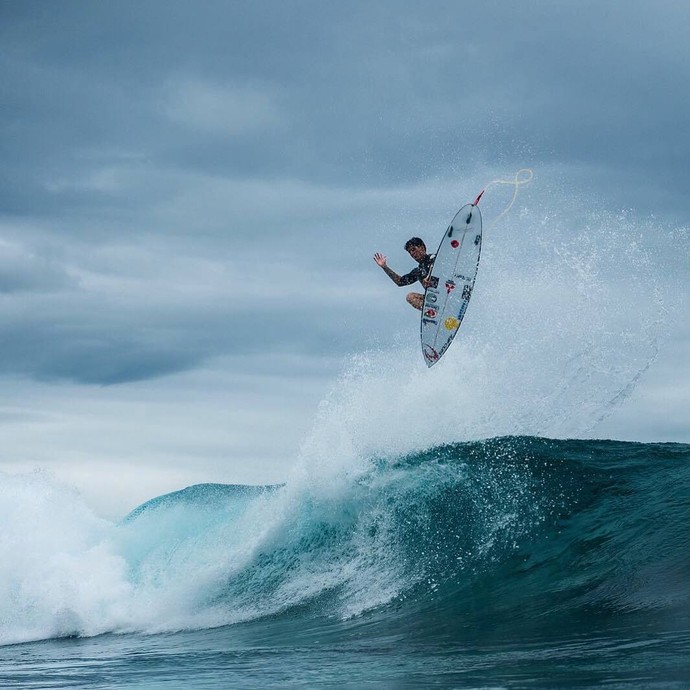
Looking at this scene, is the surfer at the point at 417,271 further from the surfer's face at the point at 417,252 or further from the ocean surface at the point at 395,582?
the ocean surface at the point at 395,582

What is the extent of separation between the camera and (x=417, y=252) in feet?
40.3

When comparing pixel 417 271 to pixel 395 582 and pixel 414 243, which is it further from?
pixel 395 582

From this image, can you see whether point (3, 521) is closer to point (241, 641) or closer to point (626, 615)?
point (241, 641)

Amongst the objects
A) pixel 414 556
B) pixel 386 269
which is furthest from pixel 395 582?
pixel 386 269

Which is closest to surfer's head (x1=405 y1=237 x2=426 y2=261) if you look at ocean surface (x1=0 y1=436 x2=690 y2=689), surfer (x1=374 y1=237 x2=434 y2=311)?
surfer (x1=374 y1=237 x2=434 y2=311)

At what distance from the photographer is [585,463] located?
39.9 ft

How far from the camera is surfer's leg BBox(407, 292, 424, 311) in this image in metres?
12.5

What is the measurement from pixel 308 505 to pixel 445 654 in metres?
5.27

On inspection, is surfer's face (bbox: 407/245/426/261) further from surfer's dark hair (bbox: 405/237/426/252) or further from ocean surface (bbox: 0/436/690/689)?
ocean surface (bbox: 0/436/690/689)

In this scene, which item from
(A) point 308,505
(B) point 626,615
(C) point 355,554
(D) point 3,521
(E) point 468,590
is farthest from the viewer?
(D) point 3,521

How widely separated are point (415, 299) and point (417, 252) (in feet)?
2.41

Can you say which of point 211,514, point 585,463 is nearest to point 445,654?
point 585,463

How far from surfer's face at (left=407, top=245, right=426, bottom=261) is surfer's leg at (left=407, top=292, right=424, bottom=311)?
1.83ft

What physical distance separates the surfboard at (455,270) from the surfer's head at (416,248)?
248 mm
